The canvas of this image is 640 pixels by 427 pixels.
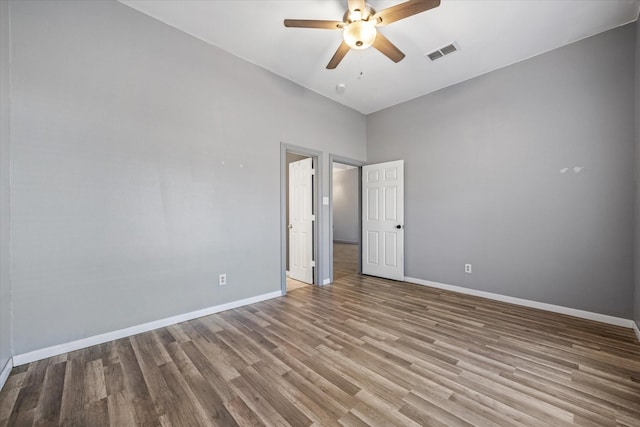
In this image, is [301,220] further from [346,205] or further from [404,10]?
[346,205]

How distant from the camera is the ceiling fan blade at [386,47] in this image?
2.42 m

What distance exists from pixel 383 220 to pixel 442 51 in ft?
8.96

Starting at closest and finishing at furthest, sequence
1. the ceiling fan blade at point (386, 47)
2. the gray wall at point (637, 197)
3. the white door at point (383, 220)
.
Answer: the ceiling fan blade at point (386, 47)
the gray wall at point (637, 197)
the white door at point (383, 220)

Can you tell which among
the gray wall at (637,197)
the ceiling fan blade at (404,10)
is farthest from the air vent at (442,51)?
the gray wall at (637,197)

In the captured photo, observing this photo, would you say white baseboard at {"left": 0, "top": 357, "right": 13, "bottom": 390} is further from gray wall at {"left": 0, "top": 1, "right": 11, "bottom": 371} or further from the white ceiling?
the white ceiling

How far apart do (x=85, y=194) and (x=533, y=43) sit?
512 cm

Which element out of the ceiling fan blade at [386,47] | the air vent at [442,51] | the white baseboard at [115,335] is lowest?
the white baseboard at [115,335]

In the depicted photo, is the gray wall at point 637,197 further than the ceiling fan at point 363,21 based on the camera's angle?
Yes

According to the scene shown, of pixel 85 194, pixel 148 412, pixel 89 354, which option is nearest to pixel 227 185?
pixel 85 194

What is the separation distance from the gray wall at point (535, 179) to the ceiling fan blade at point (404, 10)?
2272mm

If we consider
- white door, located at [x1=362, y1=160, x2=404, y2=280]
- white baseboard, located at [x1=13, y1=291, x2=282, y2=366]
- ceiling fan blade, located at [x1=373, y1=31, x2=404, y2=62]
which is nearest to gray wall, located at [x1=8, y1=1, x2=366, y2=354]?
white baseboard, located at [x1=13, y1=291, x2=282, y2=366]

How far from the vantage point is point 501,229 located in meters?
3.54

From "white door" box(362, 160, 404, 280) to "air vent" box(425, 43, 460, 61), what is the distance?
1667 mm

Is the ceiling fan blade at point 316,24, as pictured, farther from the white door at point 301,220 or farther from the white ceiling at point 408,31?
the white door at point 301,220
